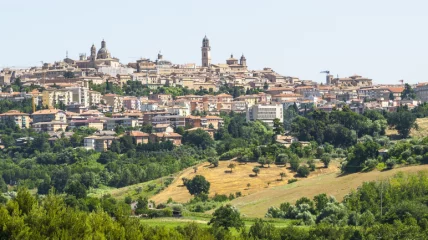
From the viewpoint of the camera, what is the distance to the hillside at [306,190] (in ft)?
213

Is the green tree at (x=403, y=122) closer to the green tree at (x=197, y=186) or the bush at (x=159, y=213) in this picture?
the green tree at (x=197, y=186)

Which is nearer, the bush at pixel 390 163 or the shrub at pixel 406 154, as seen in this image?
the bush at pixel 390 163

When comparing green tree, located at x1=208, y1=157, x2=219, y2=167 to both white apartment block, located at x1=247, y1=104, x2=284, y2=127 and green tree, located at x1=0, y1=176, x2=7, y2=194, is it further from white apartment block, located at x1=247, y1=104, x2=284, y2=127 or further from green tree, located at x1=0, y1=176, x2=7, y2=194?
white apartment block, located at x1=247, y1=104, x2=284, y2=127

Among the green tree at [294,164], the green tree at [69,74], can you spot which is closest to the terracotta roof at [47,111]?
the green tree at [69,74]

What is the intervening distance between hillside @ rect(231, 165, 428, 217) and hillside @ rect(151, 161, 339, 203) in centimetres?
398

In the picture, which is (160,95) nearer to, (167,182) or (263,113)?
(263,113)

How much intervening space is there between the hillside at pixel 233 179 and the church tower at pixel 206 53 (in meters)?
85.4

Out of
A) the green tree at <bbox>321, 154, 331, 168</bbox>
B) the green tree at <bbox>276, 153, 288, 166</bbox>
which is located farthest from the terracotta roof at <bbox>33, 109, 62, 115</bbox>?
the green tree at <bbox>321, 154, 331, 168</bbox>

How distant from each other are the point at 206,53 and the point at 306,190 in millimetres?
101485

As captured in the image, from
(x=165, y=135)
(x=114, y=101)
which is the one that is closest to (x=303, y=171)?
(x=165, y=135)

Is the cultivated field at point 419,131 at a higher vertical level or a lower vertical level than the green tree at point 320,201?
higher

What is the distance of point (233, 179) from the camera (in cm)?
7844

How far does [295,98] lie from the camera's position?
136 metres

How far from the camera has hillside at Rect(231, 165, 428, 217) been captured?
64938 mm
